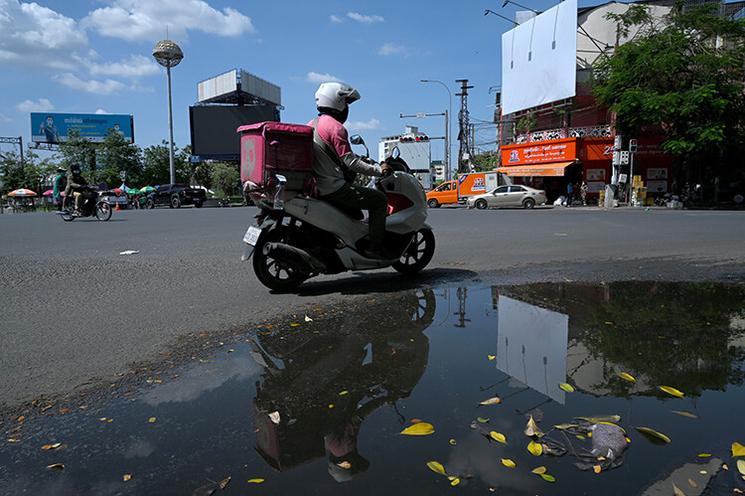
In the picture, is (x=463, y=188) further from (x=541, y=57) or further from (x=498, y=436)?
(x=498, y=436)

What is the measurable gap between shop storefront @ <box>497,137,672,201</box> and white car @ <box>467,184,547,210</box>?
13.2 feet

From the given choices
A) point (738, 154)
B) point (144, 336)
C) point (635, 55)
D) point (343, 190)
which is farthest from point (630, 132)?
point (144, 336)

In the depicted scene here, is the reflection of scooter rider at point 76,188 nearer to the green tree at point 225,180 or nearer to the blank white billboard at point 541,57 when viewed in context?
the blank white billboard at point 541,57

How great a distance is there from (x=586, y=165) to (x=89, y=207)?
92.5 ft

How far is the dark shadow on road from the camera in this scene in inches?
216

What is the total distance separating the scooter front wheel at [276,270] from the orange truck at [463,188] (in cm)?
2830

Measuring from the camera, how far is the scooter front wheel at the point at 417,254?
625 cm

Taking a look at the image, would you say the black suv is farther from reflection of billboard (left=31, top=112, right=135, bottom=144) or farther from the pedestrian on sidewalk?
reflection of billboard (left=31, top=112, right=135, bottom=144)

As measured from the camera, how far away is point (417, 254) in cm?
639

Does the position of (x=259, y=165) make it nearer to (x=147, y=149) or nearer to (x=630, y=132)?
(x=630, y=132)

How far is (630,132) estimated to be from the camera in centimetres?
3011

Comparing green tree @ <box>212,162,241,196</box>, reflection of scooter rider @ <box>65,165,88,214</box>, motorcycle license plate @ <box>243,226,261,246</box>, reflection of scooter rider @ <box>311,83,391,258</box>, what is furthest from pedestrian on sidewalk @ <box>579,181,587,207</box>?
green tree @ <box>212,162,241,196</box>

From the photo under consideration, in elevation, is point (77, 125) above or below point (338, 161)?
above

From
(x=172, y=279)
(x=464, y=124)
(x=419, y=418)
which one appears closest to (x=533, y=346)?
(x=419, y=418)
